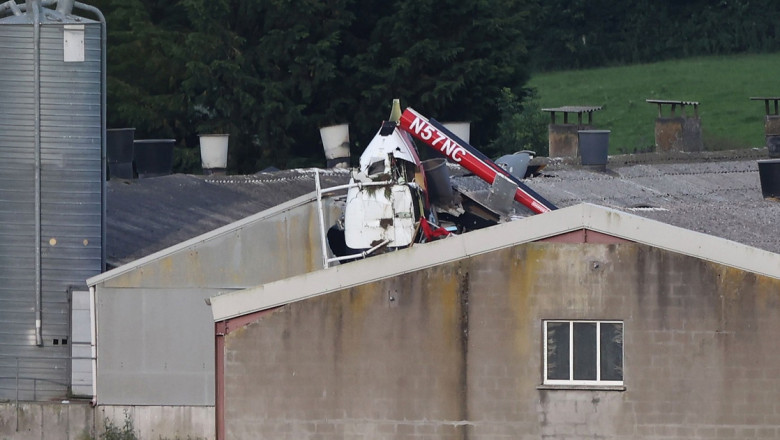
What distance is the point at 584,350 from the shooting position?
1967 cm

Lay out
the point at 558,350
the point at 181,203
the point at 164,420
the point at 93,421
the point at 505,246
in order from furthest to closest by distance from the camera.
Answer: the point at 181,203
the point at 164,420
the point at 93,421
the point at 558,350
the point at 505,246

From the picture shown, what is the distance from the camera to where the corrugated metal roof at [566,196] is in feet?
90.7

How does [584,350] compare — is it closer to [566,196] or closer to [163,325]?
[163,325]

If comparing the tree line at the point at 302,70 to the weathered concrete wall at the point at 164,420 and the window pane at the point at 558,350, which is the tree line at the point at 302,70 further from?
the window pane at the point at 558,350

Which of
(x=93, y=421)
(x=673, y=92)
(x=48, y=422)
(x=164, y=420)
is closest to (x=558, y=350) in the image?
(x=164, y=420)

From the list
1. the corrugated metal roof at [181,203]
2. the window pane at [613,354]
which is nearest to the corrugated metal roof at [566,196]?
the corrugated metal roof at [181,203]

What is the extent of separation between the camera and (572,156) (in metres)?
41.9

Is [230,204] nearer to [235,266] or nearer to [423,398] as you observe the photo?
[235,266]

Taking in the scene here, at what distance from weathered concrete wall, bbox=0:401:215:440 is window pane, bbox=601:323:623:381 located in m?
6.38

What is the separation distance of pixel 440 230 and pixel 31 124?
6334 mm

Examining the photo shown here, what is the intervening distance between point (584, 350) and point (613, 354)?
1.11ft

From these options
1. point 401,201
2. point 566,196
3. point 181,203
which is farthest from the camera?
point 566,196

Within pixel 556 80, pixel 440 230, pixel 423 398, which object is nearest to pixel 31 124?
pixel 440 230

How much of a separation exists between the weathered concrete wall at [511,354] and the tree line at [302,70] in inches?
1246
